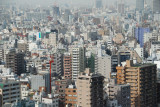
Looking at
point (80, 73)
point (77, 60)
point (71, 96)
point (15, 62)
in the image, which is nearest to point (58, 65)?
point (77, 60)

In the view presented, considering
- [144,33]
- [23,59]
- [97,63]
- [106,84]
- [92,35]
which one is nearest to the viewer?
[106,84]

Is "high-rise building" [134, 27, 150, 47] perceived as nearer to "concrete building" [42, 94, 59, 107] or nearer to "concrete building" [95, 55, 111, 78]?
"concrete building" [95, 55, 111, 78]

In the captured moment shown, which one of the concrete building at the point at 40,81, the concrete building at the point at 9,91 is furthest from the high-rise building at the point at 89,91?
the concrete building at the point at 40,81

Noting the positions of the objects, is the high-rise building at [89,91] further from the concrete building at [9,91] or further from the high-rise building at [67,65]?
the high-rise building at [67,65]

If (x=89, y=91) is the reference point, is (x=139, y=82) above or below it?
below

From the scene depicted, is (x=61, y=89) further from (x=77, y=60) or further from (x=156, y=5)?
(x=156, y=5)

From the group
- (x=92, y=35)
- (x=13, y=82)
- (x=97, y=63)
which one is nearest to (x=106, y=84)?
(x=13, y=82)

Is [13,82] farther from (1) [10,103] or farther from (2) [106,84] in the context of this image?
(2) [106,84]

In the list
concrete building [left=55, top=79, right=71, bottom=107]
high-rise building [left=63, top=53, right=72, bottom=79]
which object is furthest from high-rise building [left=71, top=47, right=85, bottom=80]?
concrete building [left=55, top=79, right=71, bottom=107]
